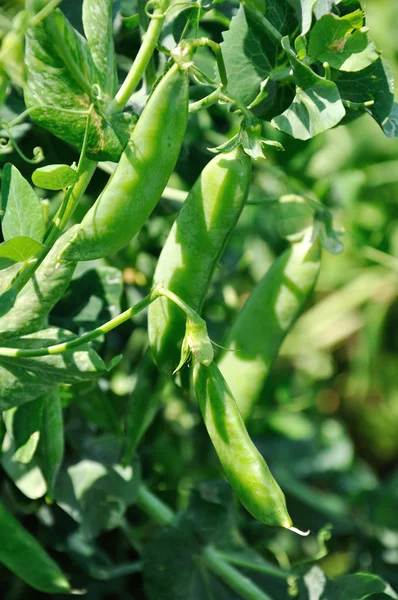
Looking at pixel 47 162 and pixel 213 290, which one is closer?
pixel 47 162

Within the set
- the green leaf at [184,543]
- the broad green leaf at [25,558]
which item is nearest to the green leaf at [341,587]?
the green leaf at [184,543]

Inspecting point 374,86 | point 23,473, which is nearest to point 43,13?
point 374,86

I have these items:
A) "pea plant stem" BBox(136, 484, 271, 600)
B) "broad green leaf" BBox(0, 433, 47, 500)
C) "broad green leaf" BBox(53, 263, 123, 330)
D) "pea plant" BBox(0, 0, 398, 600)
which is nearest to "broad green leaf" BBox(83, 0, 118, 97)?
"pea plant" BBox(0, 0, 398, 600)

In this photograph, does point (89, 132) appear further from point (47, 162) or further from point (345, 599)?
point (345, 599)

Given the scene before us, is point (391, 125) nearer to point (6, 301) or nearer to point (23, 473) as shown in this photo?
point (6, 301)

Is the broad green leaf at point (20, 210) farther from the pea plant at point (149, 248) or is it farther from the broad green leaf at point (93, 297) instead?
the broad green leaf at point (93, 297)

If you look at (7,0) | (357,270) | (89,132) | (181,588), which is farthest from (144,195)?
(357,270)

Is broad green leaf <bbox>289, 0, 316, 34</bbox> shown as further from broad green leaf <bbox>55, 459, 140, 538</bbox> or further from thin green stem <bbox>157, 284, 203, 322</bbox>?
broad green leaf <bbox>55, 459, 140, 538</bbox>
